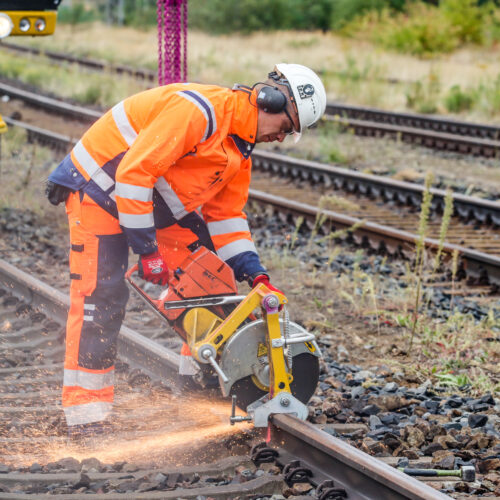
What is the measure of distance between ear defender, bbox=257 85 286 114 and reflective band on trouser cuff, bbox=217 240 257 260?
87cm

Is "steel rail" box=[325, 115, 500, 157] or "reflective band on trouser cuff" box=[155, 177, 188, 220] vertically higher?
"reflective band on trouser cuff" box=[155, 177, 188, 220]

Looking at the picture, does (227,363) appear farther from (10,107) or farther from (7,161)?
(10,107)

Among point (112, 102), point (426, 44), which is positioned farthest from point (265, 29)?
point (112, 102)

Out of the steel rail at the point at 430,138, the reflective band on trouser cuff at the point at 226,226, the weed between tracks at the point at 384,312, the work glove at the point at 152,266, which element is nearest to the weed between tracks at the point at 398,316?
the weed between tracks at the point at 384,312

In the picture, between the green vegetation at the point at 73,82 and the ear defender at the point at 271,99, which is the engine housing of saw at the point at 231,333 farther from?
the green vegetation at the point at 73,82

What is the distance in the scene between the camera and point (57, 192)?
13.5ft

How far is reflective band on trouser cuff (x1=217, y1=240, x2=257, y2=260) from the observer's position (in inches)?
174

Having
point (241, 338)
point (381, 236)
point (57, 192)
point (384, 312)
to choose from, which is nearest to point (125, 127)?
point (57, 192)

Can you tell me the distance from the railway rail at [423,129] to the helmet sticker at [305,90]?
28.7ft

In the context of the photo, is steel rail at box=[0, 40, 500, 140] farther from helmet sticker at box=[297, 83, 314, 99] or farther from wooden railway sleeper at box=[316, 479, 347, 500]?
wooden railway sleeper at box=[316, 479, 347, 500]

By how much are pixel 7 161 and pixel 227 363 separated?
7.37 meters

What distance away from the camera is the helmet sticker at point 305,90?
3.86 m

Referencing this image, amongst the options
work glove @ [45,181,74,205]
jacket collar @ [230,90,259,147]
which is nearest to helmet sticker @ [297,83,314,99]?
jacket collar @ [230,90,259,147]

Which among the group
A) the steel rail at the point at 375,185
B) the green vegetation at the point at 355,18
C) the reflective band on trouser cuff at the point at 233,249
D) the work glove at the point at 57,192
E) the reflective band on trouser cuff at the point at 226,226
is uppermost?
the green vegetation at the point at 355,18
